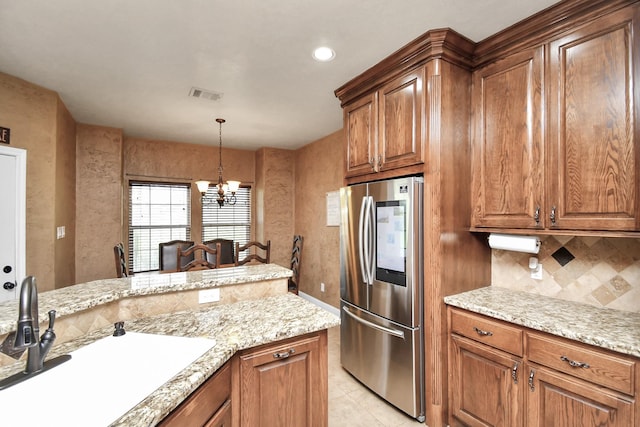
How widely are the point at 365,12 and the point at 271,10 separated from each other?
1.78ft

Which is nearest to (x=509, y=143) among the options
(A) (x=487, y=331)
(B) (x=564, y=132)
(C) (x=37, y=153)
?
(B) (x=564, y=132)

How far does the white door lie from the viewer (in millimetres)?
2508

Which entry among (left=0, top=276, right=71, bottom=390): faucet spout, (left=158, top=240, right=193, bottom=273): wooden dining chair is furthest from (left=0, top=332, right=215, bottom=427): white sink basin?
(left=158, top=240, right=193, bottom=273): wooden dining chair

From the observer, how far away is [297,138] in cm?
446

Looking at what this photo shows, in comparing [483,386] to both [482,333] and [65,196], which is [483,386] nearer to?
[482,333]

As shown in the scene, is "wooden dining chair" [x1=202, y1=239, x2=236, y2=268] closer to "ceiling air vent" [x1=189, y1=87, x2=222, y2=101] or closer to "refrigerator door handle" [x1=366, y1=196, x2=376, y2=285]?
"ceiling air vent" [x1=189, y1=87, x2=222, y2=101]

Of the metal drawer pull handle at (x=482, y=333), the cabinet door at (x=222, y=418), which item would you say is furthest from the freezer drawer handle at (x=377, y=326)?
the cabinet door at (x=222, y=418)

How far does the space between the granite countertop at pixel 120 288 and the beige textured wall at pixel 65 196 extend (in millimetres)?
2010

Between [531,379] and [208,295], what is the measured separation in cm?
181

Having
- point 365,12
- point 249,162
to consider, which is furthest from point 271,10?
point 249,162

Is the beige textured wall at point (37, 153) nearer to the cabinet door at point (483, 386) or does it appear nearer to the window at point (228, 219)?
the window at point (228, 219)

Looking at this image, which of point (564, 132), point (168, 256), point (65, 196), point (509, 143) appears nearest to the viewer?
point (564, 132)

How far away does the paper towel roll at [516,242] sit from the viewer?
189 cm

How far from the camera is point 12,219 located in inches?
101
